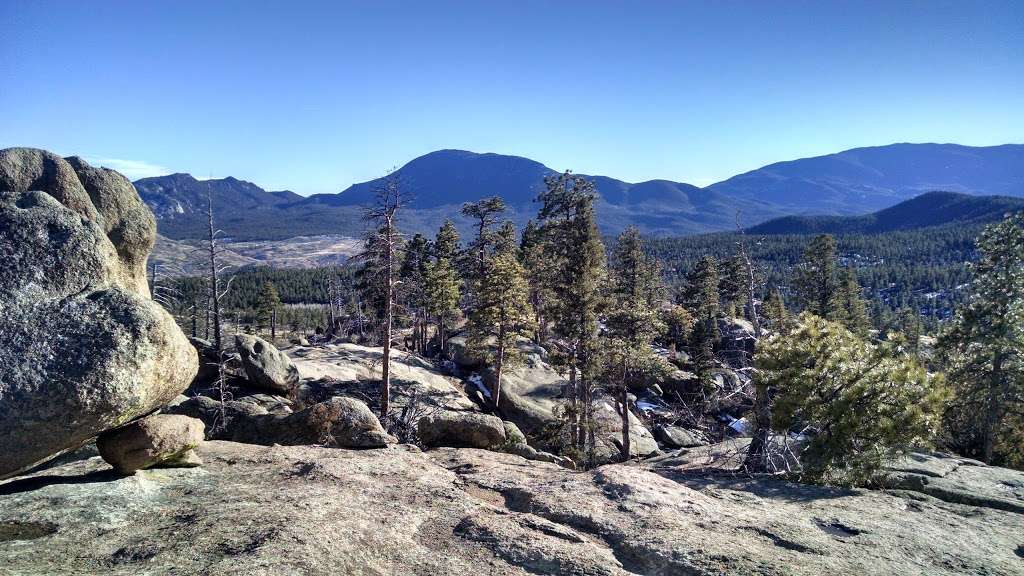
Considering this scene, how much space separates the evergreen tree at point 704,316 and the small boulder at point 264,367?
91.9 ft

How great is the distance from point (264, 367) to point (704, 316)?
3975cm

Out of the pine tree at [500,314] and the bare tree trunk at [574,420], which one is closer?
the bare tree trunk at [574,420]

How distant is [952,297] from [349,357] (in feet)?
544

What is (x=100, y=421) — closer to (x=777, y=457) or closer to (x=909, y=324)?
(x=777, y=457)

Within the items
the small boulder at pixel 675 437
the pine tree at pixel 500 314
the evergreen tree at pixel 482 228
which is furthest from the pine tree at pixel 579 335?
the evergreen tree at pixel 482 228

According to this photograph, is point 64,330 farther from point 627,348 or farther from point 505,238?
point 505,238

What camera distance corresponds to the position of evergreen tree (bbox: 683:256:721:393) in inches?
1555

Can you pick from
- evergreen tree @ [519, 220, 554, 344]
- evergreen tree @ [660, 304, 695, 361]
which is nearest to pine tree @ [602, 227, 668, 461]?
evergreen tree @ [519, 220, 554, 344]

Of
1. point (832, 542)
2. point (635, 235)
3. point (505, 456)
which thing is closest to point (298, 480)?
point (505, 456)

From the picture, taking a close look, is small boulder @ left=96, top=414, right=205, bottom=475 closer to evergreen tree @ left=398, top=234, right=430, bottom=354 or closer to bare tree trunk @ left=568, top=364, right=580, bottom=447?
bare tree trunk @ left=568, top=364, right=580, bottom=447

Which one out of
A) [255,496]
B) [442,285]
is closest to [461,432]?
[255,496]

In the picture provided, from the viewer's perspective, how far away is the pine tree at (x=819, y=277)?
41969 mm

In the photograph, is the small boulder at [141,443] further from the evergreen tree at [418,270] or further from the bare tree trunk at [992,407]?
the evergreen tree at [418,270]

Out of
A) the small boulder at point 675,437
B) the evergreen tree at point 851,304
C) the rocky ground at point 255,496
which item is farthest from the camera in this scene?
the evergreen tree at point 851,304
